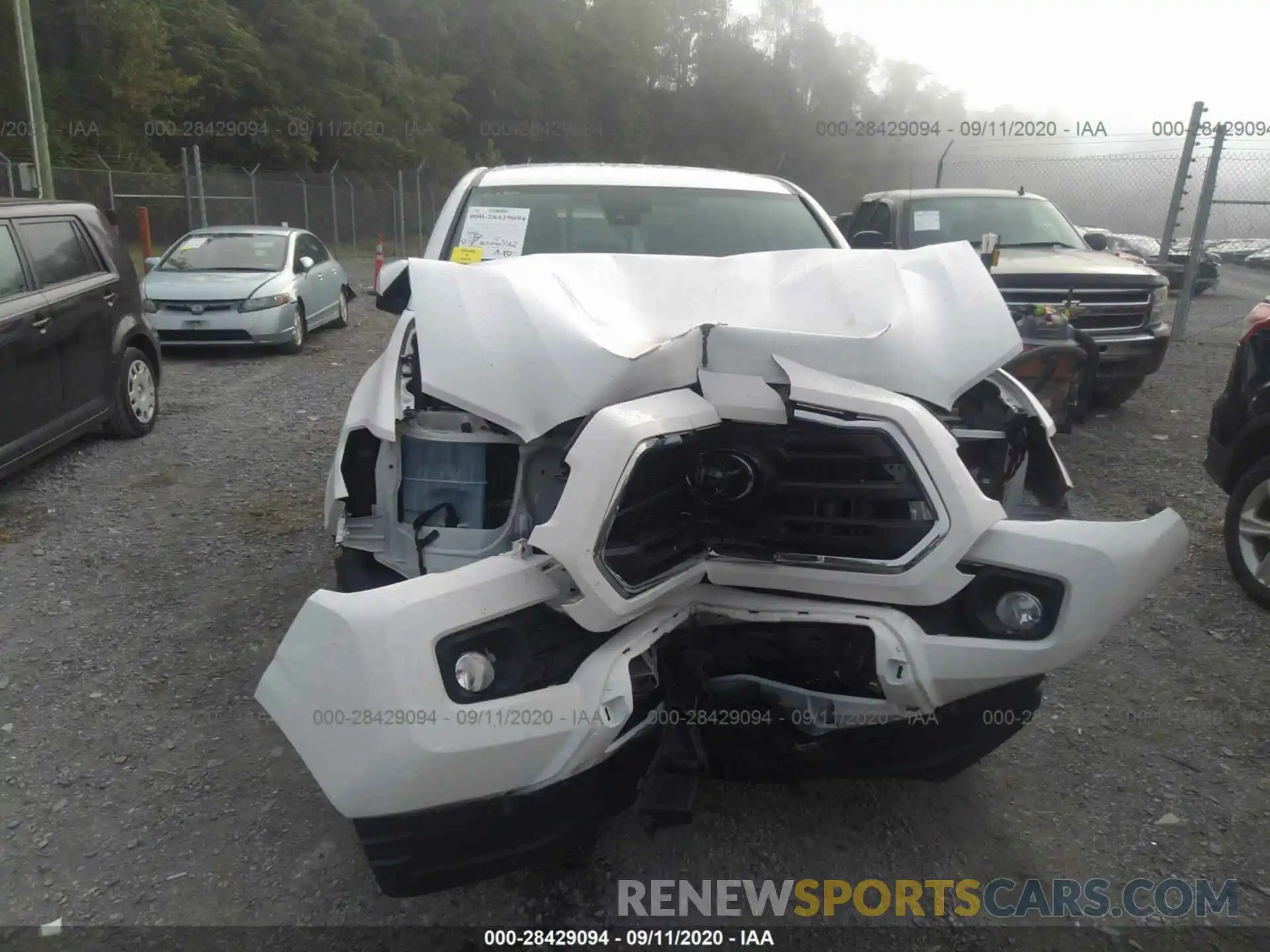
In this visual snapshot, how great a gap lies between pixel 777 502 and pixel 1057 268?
6.48 metres

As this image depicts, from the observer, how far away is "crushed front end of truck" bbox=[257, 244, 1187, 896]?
6.59ft

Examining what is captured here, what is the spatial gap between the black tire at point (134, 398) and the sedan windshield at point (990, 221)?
6.45 m

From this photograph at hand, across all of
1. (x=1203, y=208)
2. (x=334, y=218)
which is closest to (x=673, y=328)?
(x=1203, y=208)

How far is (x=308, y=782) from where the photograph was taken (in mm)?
3062

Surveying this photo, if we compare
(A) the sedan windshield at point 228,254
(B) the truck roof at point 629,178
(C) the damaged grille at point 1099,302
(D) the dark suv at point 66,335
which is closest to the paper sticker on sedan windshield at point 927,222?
(C) the damaged grille at point 1099,302

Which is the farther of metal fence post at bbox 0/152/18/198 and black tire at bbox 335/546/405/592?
metal fence post at bbox 0/152/18/198

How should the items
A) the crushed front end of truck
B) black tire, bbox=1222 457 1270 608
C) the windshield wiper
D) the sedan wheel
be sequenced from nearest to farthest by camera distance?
the crushed front end of truck, black tire, bbox=1222 457 1270 608, the windshield wiper, the sedan wheel

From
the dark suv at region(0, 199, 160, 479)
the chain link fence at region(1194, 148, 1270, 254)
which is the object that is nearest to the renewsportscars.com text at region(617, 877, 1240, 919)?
the dark suv at region(0, 199, 160, 479)

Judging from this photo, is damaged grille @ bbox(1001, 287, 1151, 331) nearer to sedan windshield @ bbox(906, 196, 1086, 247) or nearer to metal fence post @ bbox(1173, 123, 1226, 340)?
sedan windshield @ bbox(906, 196, 1086, 247)

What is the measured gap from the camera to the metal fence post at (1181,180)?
1143cm

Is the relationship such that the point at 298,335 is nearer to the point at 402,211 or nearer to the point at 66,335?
the point at 66,335

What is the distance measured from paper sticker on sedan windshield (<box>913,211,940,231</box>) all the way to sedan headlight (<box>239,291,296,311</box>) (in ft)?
22.0

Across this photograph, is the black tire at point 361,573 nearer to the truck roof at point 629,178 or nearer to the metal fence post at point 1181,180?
the truck roof at point 629,178

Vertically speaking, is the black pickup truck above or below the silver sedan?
above
